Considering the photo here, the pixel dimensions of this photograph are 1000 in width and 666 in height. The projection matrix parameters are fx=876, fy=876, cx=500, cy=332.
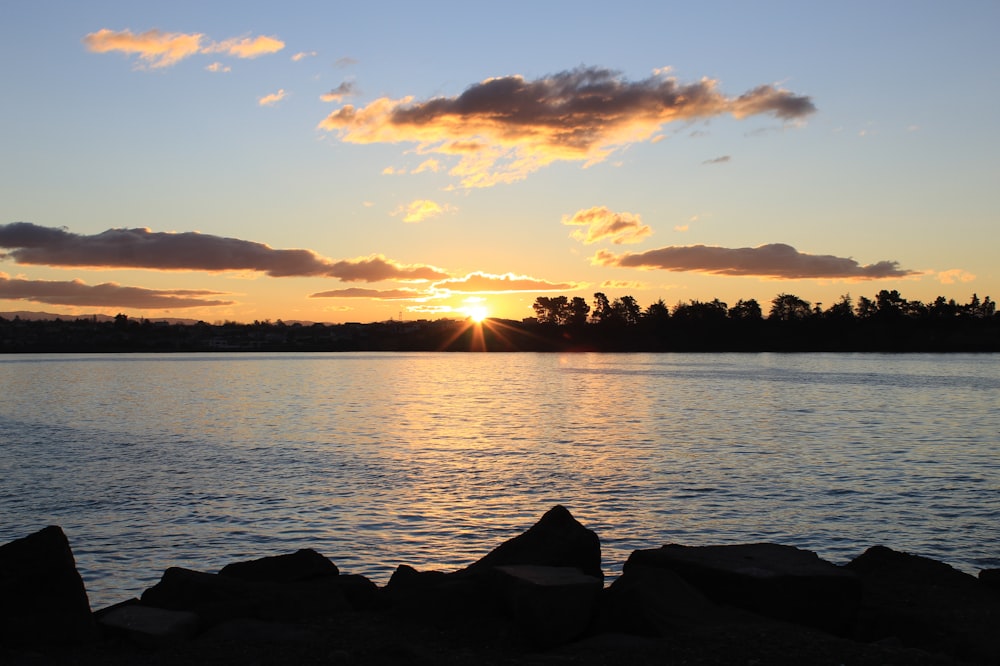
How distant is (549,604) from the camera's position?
1148 centimetres

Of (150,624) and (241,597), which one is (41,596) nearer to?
(150,624)

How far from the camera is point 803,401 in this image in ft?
248

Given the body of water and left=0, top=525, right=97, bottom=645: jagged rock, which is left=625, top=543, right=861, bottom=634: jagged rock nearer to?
the body of water

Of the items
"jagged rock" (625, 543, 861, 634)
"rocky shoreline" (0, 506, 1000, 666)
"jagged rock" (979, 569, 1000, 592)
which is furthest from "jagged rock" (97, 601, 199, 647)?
"jagged rock" (979, 569, 1000, 592)

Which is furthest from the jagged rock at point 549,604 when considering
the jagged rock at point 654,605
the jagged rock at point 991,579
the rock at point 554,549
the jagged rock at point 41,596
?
the jagged rock at point 991,579

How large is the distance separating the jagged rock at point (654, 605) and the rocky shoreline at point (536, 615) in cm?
2

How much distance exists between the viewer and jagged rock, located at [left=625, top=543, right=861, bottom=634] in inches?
480

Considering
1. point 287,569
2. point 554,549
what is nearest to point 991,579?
point 554,549

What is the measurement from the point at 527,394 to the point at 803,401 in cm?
2885

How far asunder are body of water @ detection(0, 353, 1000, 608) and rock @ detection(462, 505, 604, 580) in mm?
3933

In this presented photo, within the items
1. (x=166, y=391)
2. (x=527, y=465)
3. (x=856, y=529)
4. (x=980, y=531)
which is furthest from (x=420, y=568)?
(x=166, y=391)

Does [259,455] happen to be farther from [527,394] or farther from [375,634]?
[527,394]

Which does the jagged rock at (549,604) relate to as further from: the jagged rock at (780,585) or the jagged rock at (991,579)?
the jagged rock at (991,579)

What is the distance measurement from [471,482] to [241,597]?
17755 mm
